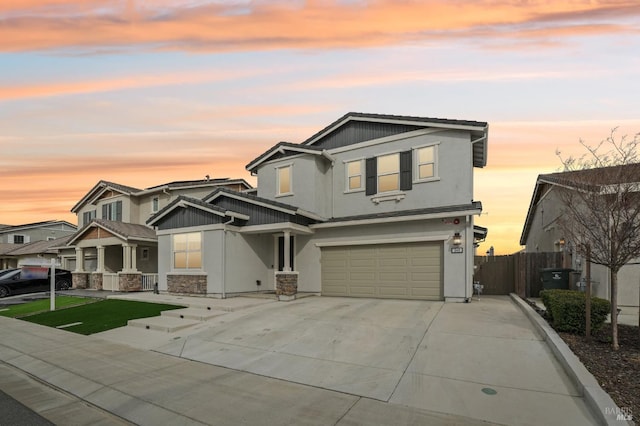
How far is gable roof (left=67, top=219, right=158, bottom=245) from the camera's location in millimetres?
22172

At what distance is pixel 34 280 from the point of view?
23.2 meters

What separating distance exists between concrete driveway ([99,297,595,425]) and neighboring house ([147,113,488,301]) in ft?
8.99

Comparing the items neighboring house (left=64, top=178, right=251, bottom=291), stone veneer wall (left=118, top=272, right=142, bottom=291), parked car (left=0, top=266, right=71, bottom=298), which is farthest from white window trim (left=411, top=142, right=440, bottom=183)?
parked car (left=0, top=266, right=71, bottom=298)

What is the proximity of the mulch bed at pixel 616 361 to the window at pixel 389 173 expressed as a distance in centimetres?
852

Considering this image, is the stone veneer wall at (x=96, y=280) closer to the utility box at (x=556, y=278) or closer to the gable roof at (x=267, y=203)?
the gable roof at (x=267, y=203)

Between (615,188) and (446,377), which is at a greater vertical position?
(615,188)

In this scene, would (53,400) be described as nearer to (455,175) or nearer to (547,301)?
(547,301)

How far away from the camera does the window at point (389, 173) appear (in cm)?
1543

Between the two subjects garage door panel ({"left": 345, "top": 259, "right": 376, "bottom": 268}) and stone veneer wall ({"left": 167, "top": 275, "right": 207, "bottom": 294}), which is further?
stone veneer wall ({"left": 167, "top": 275, "right": 207, "bottom": 294})

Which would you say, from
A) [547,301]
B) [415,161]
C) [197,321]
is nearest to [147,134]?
[197,321]

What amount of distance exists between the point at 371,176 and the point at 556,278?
812 centimetres

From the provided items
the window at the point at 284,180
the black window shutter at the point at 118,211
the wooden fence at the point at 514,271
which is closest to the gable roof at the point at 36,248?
the black window shutter at the point at 118,211

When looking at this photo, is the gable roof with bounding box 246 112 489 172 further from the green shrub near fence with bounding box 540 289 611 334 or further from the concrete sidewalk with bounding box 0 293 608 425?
the green shrub near fence with bounding box 540 289 611 334

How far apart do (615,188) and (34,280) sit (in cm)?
2871
